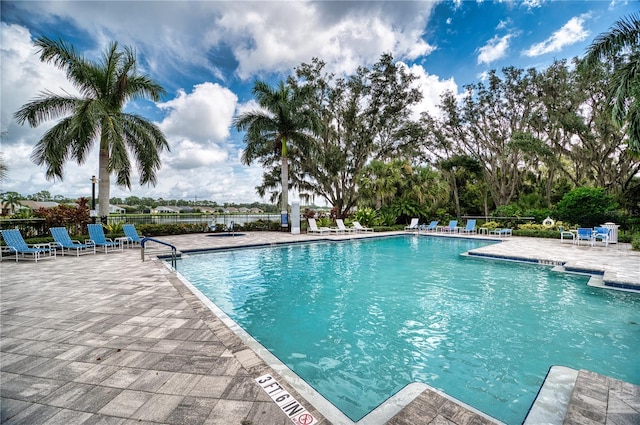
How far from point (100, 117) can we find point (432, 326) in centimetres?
1340

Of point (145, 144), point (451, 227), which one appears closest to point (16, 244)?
point (145, 144)

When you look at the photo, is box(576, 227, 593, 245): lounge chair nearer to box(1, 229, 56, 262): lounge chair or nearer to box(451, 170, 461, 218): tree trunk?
box(451, 170, 461, 218): tree trunk

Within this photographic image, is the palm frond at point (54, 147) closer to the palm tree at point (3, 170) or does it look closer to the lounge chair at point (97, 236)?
the lounge chair at point (97, 236)

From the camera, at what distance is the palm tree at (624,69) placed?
750cm

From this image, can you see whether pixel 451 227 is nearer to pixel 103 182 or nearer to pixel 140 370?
pixel 140 370

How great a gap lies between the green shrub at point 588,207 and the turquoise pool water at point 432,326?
9139mm

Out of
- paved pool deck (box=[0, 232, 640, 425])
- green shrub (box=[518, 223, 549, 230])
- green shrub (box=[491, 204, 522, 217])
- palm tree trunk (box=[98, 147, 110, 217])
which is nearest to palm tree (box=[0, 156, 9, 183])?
paved pool deck (box=[0, 232, 640, 425])

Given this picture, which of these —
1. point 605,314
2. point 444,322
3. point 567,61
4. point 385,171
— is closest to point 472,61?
point 567,61

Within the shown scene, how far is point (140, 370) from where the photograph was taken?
2570 mm

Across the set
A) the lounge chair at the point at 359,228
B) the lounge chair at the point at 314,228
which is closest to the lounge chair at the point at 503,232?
the lounge chair at the point at 359,228

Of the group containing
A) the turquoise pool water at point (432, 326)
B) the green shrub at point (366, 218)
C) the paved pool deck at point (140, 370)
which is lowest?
the turquoise pool water at point (432, 326)

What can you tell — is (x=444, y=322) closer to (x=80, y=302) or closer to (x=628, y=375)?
(x=628, y=375)

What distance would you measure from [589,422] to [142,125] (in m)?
15.5

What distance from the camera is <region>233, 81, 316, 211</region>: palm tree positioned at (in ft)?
55.1
